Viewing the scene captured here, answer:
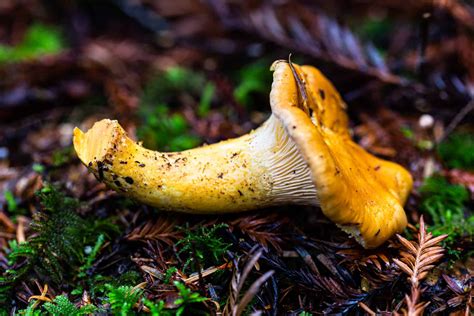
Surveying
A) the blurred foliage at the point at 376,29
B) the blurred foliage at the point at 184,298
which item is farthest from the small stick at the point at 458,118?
the blurred foliage at the point at 184,298

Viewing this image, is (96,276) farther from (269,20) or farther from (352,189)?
(269,20)

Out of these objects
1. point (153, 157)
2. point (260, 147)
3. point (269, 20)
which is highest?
point (269, 20)

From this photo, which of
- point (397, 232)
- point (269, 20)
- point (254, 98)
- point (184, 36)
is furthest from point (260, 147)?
point (184, 36)

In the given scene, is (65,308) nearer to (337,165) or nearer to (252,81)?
(337,165)

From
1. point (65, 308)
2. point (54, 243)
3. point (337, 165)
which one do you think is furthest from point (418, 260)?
point (54, 243)

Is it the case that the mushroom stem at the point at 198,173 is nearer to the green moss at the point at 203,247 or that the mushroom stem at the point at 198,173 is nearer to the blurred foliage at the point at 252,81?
the green moss at the point at 203,247

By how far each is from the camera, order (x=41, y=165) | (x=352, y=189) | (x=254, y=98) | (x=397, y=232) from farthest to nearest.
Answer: (x=254, y=98) → (x=41, y=165) → (x=397, y=232) → (x=352, y=189)

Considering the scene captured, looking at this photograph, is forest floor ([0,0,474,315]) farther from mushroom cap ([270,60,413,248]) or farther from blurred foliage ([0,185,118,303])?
mushroom cap ([270,60,413,248])
